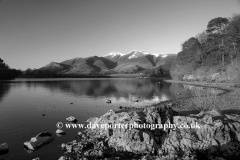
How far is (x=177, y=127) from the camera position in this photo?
43.9ft

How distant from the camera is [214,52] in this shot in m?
80.9

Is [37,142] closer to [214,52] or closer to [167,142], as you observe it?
[167,142]

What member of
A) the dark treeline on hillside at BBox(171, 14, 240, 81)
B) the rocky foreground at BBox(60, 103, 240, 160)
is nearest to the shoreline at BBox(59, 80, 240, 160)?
the rocky foreground at BBox(60, 103, 240, 160)

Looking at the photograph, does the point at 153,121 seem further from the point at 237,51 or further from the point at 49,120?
the point at 237,51

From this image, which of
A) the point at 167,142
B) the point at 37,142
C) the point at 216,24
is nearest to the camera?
the point at 167,142

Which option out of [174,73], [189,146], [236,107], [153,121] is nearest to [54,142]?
[153,121]

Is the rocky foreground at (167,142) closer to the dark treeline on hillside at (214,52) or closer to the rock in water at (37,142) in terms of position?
the rock in water at (37,142)

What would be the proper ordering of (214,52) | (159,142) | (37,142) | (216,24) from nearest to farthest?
(159,142)
(37,142)
(214,52)
(216,24)

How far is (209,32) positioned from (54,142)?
348ft

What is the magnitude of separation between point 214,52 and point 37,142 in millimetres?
90855

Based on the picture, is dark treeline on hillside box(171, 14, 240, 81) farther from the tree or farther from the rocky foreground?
the rocky foreground

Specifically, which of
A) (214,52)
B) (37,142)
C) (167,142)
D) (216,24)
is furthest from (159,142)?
(216,24)

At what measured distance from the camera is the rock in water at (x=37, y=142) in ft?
47.9

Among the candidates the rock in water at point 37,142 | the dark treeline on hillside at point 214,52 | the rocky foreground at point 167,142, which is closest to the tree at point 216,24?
the dark treeline on hillside at point 214,52
